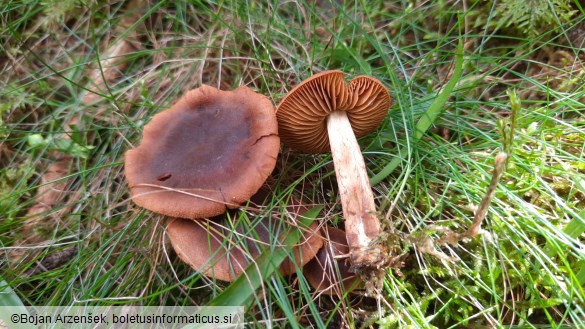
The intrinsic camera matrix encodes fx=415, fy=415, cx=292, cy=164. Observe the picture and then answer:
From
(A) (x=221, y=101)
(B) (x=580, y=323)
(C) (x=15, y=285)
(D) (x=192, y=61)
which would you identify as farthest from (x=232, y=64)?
(B) (x=580, y=323)

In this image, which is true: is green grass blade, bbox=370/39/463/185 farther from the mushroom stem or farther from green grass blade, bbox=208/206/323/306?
green grass blade, bbox=208/206/323/306

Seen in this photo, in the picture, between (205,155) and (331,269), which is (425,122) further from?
(205,155)

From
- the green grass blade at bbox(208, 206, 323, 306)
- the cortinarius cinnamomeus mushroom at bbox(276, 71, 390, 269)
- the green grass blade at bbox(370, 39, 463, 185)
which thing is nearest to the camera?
the green grass blade at bbox(208, 206, 323, 306)

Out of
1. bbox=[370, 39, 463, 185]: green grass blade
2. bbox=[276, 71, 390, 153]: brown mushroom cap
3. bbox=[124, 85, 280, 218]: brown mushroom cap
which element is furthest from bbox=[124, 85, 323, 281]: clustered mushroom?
bbox=[370, 39, 463, 185]: green grass blade

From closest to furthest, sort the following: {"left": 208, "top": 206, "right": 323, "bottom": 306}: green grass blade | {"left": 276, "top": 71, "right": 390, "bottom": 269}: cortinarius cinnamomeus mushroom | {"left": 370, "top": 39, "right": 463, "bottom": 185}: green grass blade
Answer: {"left": 208, "top": 206, "right": 323, "bottom": 306}: green grass blade < {"left": 276, "top": 71, "right": 390, "bottom": 269}: cortinarius cinnamomeus mushroom < {"left": 370, "top": 39, "right": 463, "bottom": 185}: green grass blade

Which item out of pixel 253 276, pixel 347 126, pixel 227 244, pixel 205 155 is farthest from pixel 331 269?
pixel 205 155

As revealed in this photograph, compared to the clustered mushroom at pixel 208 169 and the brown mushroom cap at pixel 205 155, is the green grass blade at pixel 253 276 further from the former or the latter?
the brown mushroom cap at pixel 205 155

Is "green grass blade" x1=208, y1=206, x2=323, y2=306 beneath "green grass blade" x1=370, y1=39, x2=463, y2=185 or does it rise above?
beneath

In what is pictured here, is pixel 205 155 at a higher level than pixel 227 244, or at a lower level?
higher
